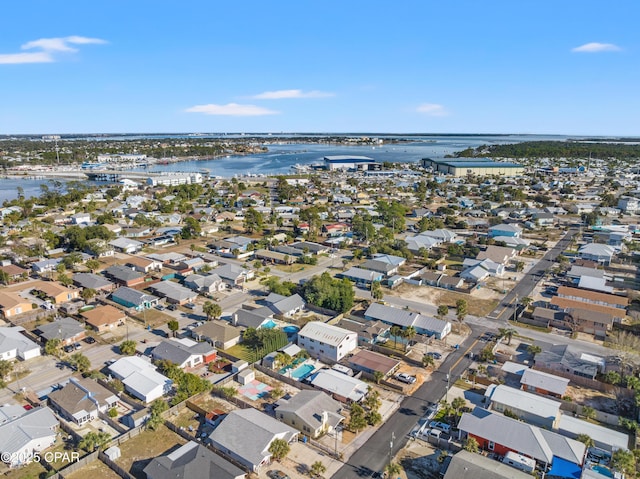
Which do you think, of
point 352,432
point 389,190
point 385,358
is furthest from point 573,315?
point 389,190

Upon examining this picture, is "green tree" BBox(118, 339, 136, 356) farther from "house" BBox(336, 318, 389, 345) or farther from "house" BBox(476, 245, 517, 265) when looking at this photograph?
"house" BBox(476, 245, 517, 265)

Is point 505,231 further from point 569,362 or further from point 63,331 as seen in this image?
point 63,331

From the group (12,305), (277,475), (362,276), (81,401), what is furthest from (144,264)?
(277,475)

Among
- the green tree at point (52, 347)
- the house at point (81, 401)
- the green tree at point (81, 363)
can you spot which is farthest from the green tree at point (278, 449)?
the green tree at point (52, 347)

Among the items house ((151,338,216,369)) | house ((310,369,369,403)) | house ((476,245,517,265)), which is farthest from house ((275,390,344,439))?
house ((476,245,517,265))

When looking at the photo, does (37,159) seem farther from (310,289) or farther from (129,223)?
(310,289)

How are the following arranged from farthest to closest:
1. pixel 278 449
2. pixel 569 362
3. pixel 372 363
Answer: pixel 372 363 < pixel 569 362 < pixel 278 449

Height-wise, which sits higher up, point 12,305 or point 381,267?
point 381,267

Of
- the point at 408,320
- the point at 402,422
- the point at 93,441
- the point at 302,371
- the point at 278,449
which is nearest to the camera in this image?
the point at 278,449
